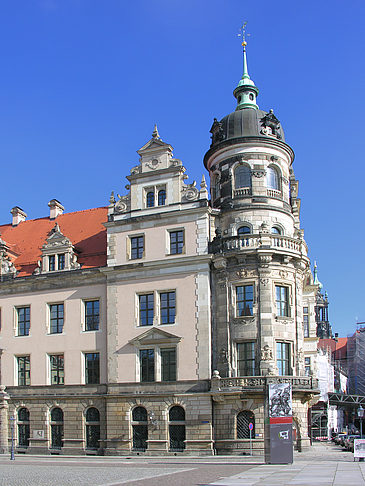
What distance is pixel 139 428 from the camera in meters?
39.8

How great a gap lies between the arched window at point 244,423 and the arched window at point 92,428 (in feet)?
32.4

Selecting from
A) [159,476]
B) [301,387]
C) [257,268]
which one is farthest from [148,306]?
[159,476]

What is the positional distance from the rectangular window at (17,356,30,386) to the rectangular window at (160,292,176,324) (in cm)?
1125

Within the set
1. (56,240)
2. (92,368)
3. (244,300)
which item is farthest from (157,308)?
(56,240)

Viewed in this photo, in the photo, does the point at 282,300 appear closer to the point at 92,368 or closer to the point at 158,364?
the point at 158,364

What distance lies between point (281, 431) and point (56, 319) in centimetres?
2144

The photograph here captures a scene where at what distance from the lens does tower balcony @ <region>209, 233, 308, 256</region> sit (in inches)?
1537

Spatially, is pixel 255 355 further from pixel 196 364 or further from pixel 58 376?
pixel 58 376

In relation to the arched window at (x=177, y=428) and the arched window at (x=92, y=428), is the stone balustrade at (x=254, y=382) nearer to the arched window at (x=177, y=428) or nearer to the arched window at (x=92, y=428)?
the arched window at (x=177, y=428)

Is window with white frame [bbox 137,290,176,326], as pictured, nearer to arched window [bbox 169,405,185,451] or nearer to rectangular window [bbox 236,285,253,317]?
rectangular window [bbox 236,285,253,317]

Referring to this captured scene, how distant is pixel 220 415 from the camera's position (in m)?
37.5

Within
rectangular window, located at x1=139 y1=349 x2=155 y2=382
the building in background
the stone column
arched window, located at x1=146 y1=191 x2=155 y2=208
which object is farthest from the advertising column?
the stone column

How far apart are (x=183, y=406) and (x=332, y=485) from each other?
20.5m

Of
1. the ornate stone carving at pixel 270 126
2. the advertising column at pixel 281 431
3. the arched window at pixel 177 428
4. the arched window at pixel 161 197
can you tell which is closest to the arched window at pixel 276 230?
the ornate stone carving at pixel 270 126
